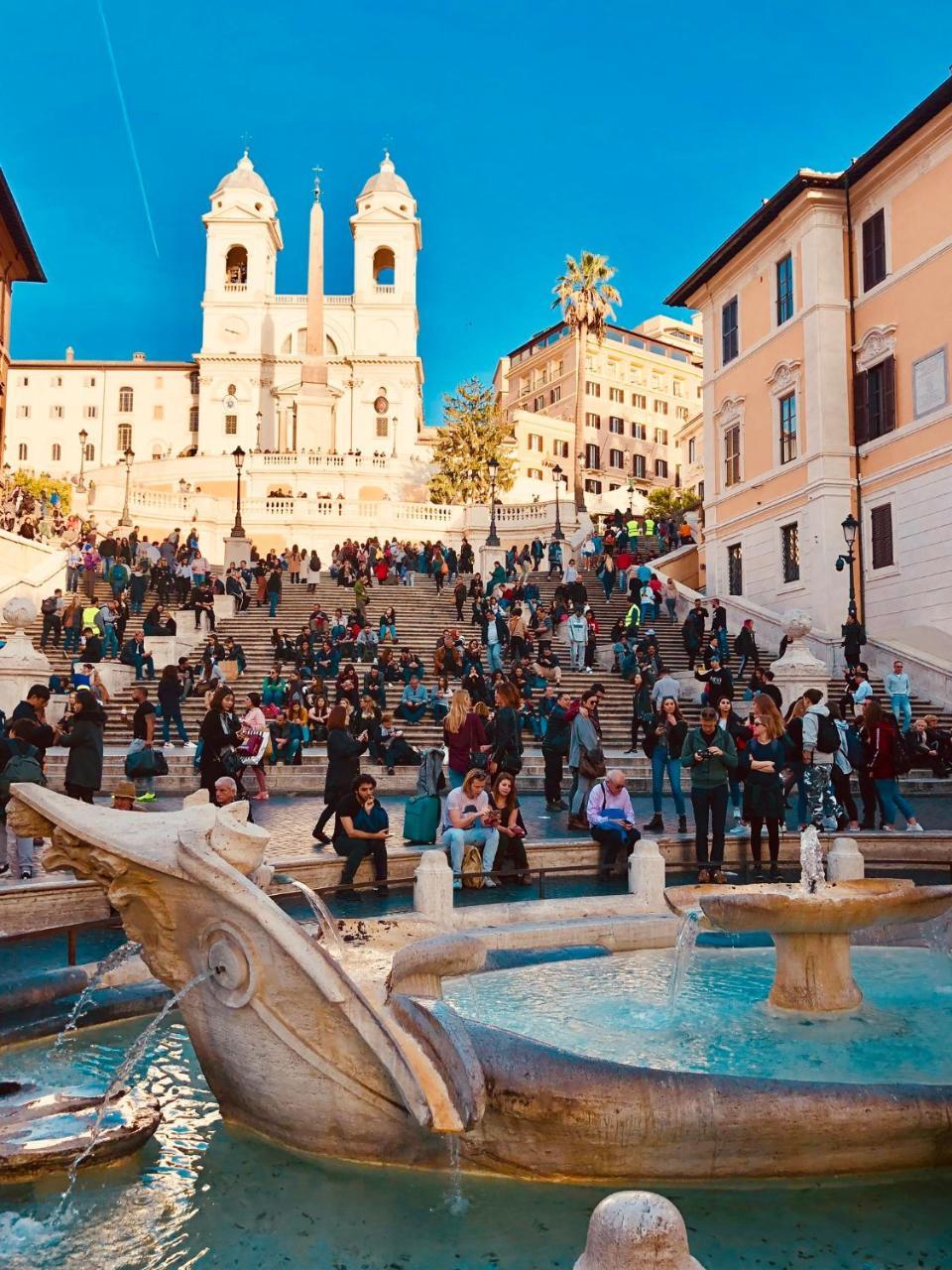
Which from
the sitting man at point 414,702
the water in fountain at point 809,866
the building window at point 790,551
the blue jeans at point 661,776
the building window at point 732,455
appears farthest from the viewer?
the building window at point 732,455

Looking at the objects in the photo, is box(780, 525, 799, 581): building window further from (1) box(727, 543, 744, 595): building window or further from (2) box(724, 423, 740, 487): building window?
(2) box(724, 423, 740, 487): building window

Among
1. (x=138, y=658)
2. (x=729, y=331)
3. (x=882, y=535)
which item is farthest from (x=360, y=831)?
(x=729, y=331)

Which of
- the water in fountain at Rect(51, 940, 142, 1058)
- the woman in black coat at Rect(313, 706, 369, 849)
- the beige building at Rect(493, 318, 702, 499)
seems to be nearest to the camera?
→ the water in fountain at Rect(51, 940, 142, 1058)

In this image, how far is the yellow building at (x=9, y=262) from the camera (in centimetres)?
3506

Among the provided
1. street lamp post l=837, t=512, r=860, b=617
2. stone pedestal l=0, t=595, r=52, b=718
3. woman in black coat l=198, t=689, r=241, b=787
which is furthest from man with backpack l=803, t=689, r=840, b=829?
stone pedestal l=0, t=595, r=52, b=718

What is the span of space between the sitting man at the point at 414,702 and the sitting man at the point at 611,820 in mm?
10819

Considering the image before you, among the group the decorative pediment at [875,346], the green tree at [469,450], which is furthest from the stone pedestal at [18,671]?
the green tree at [469,450]

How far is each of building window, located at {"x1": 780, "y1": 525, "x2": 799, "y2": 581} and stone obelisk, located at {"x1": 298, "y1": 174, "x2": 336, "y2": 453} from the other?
47.8 m

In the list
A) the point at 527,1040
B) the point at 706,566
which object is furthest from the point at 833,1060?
the point at 706,566

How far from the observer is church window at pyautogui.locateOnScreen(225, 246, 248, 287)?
8536cm

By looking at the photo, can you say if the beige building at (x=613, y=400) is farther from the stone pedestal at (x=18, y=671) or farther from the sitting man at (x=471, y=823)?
the sitting man at (x=471, y=823)

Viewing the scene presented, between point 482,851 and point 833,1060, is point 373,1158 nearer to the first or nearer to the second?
point 833,1060

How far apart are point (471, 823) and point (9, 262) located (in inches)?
1372

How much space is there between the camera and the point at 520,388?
100125mm
